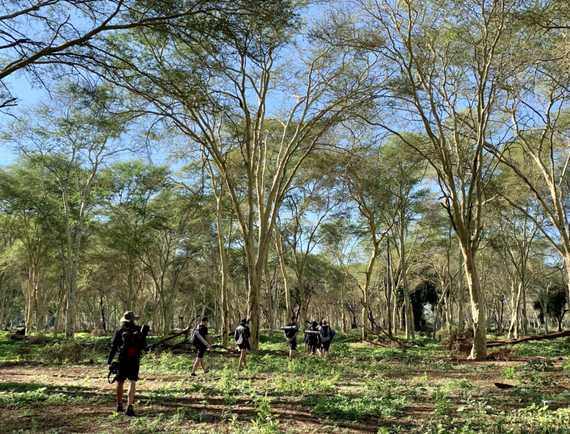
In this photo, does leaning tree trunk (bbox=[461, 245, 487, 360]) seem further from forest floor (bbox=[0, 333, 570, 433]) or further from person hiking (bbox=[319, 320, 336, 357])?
person hiking (bbox=[319, 320, 336, 357])

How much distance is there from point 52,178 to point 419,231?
24.0 m

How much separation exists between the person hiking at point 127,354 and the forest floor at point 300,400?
0.40 meters

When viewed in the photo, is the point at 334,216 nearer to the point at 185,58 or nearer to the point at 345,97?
the point at 345,97

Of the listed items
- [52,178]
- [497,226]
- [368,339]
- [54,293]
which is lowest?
[368,339]

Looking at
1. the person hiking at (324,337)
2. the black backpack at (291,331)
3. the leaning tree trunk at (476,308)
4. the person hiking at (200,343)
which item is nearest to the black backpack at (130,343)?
the person hiking at (200,343)

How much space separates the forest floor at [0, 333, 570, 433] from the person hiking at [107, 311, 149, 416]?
0.40 meters

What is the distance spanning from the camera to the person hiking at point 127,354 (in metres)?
7.32

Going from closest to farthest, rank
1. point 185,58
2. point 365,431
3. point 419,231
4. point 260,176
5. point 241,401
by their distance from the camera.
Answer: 1. point 365,431
2. point 241,401
3. point 185,58
4. point 260,176
5. point 419,231

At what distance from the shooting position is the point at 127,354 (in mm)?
7418

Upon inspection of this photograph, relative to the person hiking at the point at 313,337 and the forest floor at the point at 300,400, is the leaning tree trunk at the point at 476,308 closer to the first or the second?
the forest floor at the point at 300,400

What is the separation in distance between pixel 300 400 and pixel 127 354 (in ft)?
Result: 9.38

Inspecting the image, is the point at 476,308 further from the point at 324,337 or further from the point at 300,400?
the point at 300,400

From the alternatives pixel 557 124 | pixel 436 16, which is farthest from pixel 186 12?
pixel 557 124

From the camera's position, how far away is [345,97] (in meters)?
18.2
